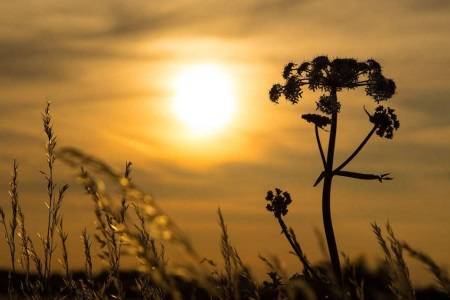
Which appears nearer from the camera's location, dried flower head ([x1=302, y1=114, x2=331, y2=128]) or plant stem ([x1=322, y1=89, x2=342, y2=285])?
plant stem ([x1=322, y1=89, x2=342, y2=285])

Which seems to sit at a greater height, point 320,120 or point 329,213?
point 320,120

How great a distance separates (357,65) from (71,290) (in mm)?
8353

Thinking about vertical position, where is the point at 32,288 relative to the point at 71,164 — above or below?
below

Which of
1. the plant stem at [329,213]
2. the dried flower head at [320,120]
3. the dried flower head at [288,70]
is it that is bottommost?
the plant stem at [329,213]

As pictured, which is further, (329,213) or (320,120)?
(320,120)

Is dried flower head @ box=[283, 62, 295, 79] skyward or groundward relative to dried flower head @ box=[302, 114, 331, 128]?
skyward

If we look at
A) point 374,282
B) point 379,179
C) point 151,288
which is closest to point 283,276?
point 151,288

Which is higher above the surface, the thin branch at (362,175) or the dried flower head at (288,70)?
the dried flower head at (288,70)

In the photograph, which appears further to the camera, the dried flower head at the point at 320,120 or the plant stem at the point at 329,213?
the dried flower head at the point at 320,120

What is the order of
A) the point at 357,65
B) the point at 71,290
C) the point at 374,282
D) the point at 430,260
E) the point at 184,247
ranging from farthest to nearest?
1. the point at 374,282
2. the point at 357,65
3. the point at 71,290
4. the point at 430,260
5. the point at 184,247

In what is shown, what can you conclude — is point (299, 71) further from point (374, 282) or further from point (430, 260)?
point (430, 260)

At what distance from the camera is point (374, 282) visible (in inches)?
554

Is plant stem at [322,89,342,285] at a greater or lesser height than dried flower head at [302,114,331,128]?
lesser

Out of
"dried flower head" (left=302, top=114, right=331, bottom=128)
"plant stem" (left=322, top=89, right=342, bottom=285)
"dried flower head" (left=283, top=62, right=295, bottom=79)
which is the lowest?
"plant stem" (left=322, top=89, right=342, bottom=285)
